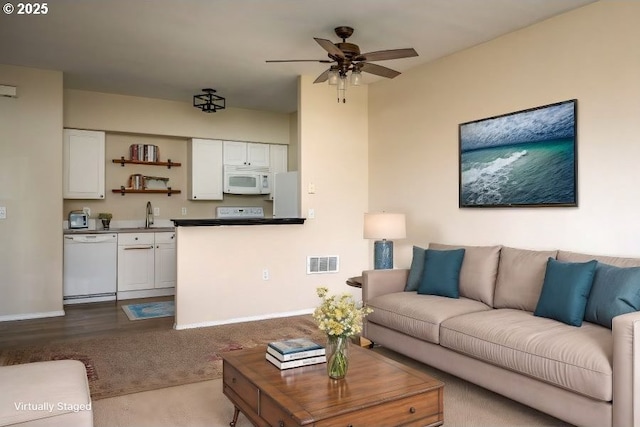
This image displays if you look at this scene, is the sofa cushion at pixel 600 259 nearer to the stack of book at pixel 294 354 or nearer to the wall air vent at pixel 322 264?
the stack of book at pixel 294 354

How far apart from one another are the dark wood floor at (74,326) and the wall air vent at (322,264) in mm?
1577

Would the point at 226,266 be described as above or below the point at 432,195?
below

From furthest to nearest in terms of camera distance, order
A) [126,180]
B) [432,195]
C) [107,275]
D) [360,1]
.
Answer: [126,180], [107,275], [432,195], [360,1]

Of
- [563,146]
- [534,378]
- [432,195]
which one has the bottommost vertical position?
[534,378]

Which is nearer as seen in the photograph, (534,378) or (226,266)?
(534,378)

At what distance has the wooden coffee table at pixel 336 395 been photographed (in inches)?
74.4

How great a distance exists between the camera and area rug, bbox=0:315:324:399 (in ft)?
10.5

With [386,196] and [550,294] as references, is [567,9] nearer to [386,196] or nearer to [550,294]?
[550,294]

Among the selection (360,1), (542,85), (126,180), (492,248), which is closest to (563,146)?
(542,85)

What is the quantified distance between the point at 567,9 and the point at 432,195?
76.2 inches

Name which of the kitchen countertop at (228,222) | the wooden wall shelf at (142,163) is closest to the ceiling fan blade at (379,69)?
the kitchen countertop at (228,222)

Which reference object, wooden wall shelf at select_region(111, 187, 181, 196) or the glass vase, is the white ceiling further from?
the glass vase

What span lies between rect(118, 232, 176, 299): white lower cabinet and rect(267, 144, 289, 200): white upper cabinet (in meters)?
1.83

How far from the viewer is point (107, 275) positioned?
5.94m
